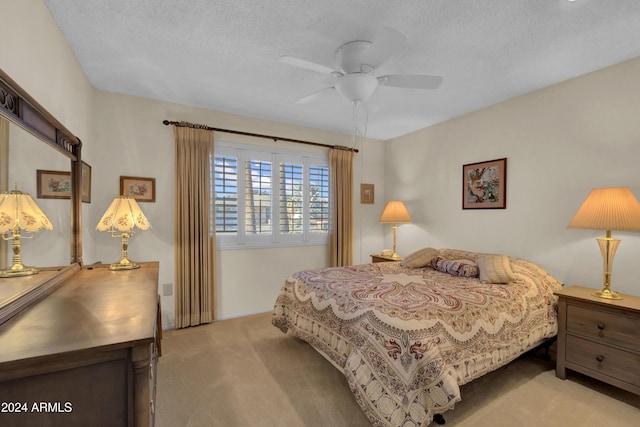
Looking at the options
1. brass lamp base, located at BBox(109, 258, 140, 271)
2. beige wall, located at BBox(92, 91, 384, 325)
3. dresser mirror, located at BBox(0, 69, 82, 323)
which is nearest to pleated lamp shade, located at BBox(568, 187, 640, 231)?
beige wall, located at BBox(92, 91, 384, 325)

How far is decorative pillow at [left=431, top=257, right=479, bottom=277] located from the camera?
2.82 meters

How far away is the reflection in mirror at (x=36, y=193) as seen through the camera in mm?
1193

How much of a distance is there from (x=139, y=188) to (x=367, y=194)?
10.3 feet

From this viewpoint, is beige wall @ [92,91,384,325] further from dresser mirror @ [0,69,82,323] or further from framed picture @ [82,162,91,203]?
dresser mirror @ [0,69,82,323]

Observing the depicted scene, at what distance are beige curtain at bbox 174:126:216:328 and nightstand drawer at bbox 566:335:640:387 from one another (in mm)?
3470

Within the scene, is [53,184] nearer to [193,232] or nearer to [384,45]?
[193,232]

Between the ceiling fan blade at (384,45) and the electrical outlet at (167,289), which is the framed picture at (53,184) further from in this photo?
the ceiling fan blade at (384,45)

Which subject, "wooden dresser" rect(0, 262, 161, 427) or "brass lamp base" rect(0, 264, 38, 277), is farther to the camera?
"brass lamp base" rect(0, 264, 38, 277)

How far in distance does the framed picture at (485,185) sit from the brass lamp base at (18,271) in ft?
12.6

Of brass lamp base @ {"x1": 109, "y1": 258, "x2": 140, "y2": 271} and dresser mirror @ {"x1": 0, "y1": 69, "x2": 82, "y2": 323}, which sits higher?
dresser mirror @ {"x1": 0, "y1": 69, "x2": 82, "y2": 323}

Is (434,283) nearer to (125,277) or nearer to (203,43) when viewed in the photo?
(125,277)

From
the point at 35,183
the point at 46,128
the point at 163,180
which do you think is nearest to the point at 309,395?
the point at 35,183

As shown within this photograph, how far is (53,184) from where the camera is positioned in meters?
1.62

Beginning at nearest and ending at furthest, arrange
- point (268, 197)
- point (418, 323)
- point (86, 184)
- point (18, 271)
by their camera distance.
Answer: point (18, 271) < point (418, 323) < point (86, 184) < point (268, 197)
